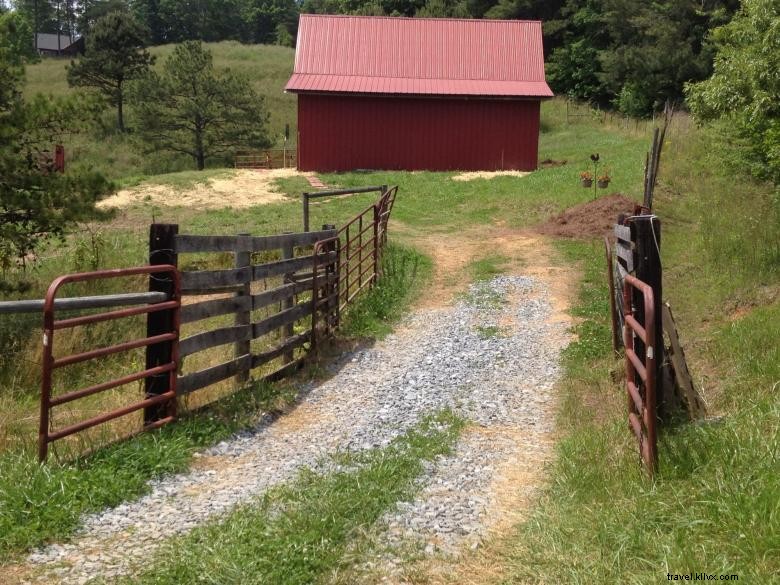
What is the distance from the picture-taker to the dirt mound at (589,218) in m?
15.2

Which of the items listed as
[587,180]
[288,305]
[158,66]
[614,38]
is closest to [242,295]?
[288,305]

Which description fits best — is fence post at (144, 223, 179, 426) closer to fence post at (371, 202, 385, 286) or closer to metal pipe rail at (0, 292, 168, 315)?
metal pipe rail at (0, 292, 168, 315)

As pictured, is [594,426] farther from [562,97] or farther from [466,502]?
[562,97]

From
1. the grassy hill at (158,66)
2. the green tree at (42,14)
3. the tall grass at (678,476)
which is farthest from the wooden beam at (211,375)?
the green tree at (42,14)

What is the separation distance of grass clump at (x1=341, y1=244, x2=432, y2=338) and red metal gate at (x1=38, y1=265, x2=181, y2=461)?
3868mm

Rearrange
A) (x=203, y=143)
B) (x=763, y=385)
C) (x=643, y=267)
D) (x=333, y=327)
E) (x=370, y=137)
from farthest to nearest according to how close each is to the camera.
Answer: (x=203, y=143) < (x=370, y=137) < (x=333, y=327) < (x=763, y=385) < (x=643, y=267)

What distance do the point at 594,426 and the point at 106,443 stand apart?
3577 millimetres

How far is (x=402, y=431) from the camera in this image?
6020 millimetres

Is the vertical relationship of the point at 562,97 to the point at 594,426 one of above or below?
above

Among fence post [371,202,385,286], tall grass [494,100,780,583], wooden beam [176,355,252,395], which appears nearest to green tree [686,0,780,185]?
tall grass [494,100,780,583]

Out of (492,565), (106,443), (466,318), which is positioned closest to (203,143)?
(466,318)

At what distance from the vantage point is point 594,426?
566cm

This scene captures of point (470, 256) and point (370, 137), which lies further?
point (370, 137)

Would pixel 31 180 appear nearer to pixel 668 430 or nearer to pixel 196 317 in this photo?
pixel 196 317
